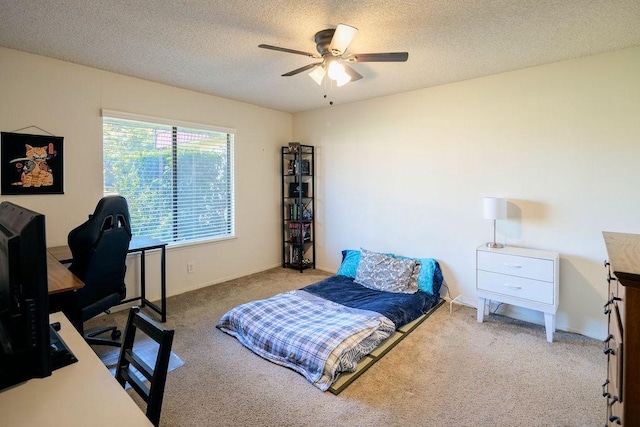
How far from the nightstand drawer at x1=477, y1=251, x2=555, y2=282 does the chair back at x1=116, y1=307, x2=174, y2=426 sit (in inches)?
117

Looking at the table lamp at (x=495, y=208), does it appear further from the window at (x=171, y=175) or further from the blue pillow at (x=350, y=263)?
the window at (x=171, y=175)

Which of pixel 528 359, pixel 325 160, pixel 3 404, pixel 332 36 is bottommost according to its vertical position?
pixel 528 359

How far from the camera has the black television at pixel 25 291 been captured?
80 centimetres

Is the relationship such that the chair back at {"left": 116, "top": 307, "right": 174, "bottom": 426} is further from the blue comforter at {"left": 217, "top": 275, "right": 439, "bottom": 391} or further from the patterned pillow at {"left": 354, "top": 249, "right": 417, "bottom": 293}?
the patterned pillow at {"left": 354, "top": 249, "right": 417, "bottom": 293}

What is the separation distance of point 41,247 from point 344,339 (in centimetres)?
205

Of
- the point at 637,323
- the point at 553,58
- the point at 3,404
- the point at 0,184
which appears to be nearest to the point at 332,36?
the point at 553,58

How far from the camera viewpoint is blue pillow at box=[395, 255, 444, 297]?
12.1 ft

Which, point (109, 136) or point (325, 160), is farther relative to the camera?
point (325, 160)

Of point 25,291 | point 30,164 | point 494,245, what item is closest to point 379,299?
point 494,245

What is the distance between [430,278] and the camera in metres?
3.73

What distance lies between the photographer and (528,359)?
2.56 m

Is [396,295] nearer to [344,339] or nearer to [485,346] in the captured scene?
[485,346]

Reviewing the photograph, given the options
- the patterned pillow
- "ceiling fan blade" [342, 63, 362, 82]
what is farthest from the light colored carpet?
"ceiling fan blade" [342, 63, 362, 82]

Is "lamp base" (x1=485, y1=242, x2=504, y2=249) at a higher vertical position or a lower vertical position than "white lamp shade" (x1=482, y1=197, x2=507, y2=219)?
lower
